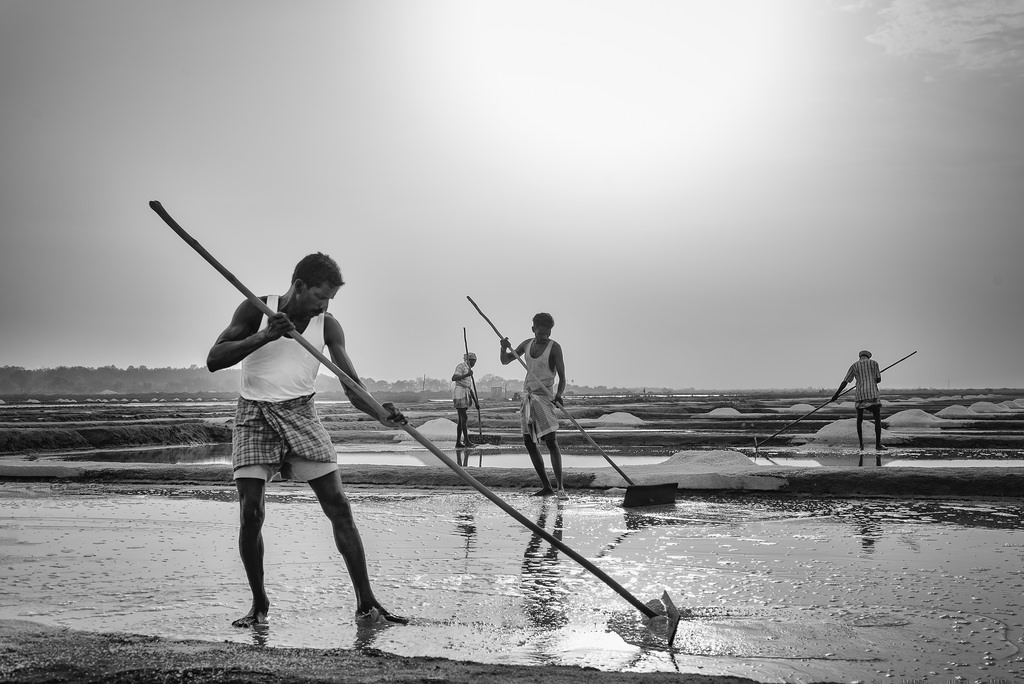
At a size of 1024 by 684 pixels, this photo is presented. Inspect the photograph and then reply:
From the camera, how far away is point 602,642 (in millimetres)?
3715

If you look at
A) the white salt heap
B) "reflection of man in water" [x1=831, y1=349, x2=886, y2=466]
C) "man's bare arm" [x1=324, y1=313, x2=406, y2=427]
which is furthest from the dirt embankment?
the white salt heap

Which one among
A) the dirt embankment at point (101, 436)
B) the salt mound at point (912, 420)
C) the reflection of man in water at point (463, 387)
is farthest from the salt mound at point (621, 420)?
the reflection of man in water at point (463, 387)

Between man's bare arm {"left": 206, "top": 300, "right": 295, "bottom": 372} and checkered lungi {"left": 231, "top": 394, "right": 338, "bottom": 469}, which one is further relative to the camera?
checkered lungi {"left": 231, "top": 394, "right": 338, "bottom": 469}

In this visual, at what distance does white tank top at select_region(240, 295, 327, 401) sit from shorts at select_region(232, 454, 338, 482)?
30cm

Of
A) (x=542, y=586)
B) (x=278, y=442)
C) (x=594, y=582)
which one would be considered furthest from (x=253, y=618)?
(x=594, y=582)

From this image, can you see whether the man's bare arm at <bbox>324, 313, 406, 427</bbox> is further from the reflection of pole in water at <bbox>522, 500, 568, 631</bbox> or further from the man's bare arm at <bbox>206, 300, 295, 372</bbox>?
the reflection of pole in water at <bbox>522, 500, 568, 631</bbox>

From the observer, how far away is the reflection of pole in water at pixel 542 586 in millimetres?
4082

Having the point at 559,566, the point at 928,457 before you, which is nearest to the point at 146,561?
the point at 559,566

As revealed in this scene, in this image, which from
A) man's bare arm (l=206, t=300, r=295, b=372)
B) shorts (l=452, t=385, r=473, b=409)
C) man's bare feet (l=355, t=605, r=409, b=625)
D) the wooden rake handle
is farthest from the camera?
shorts (l=452, t=385, r=473, b=409)

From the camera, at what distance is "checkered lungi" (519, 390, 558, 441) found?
29.8ft

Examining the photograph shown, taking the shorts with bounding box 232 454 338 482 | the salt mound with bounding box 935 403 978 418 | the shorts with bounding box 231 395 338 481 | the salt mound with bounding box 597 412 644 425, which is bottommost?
the salt mound with bounding box 597 412 644 425

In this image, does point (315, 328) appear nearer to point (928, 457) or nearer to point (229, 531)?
point (229, 531)

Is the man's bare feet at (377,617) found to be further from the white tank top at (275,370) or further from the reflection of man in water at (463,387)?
the reflection of man in water at (463,387)

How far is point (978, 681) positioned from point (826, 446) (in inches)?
609
